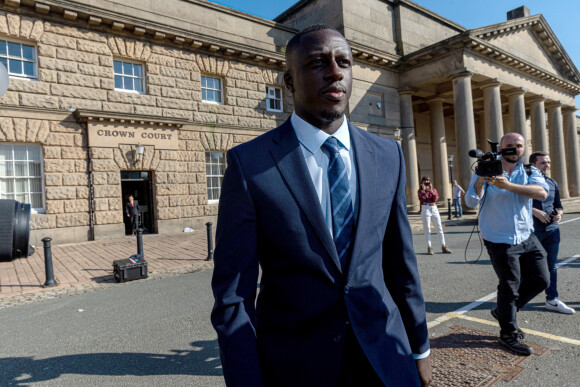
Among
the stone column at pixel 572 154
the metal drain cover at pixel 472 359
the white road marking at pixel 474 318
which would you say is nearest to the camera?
the metal drain cover at pixel 472 359

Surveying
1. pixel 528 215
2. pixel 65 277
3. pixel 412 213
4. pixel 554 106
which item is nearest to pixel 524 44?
pixel 554 106

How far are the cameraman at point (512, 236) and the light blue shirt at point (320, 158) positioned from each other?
8.26 feet

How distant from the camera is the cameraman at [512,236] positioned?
3.51 meters

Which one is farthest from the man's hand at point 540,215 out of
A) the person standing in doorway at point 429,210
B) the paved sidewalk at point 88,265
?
the paved sidewalk at point 88,265

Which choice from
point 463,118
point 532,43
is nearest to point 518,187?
point 463,118

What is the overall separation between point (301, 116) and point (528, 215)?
130 inches

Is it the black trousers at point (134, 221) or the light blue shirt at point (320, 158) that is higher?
the light blue shirt at point (320, 158)

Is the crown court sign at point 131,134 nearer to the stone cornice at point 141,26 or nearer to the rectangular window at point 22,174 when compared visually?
the rectangular window at point 22,174

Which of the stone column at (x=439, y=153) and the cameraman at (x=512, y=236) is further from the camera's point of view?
the stone column at (x=439, y=153)

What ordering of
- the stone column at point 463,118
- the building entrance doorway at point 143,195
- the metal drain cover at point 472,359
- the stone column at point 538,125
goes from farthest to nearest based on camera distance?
1. the stone column at point 538,125
2. the stone column at point 463,118
3. the building entrance doorway at point 143,195
4. the metal drain cover at point 472,359

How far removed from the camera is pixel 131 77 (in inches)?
553

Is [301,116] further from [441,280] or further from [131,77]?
[131,77]

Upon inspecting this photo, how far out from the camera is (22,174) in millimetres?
11945

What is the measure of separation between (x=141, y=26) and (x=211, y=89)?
11.6 ft
